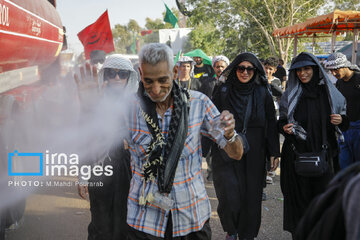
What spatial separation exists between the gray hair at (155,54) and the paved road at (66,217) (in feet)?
8.06

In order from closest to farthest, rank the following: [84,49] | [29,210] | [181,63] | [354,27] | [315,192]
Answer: [315,192]
[29,210]
[181,63]
[84,49]
[354,27]

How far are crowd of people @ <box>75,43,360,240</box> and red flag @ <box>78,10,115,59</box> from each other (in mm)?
3620

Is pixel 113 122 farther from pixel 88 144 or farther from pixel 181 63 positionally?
pixel 181 63

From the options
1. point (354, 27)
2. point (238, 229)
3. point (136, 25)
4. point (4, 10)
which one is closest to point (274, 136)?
point (238, 229)

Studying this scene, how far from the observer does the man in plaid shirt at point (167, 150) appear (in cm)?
195

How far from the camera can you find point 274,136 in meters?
3.53

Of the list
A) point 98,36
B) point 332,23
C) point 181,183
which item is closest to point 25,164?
point 98,36

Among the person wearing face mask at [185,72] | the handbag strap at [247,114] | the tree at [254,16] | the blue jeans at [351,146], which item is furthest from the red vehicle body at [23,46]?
the tree at [254,16]

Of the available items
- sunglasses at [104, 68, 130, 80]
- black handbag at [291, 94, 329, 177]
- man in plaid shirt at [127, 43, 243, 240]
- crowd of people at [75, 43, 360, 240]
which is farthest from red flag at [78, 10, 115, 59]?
man in plaid shirt at [127, 43, 243, 240]

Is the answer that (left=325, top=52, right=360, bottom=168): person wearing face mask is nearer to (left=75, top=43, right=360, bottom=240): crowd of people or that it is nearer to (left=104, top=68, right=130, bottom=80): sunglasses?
(left=75, top=43, right=360, bottom=240): crowd of people

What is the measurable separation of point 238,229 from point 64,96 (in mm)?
4843

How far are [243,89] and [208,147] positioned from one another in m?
0.68

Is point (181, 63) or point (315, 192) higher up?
point (181, 63)

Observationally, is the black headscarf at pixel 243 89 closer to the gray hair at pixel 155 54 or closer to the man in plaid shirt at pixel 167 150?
the man in plaid shirt at pixel 167 150
